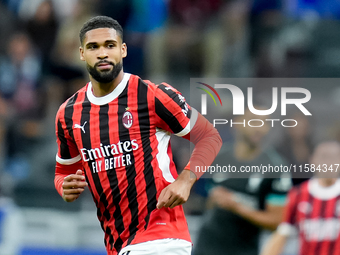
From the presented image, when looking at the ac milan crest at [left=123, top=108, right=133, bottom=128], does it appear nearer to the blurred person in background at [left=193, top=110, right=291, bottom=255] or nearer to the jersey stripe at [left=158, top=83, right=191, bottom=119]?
the jersey stripe at [left=158, top=83, right=191, bottom=119]

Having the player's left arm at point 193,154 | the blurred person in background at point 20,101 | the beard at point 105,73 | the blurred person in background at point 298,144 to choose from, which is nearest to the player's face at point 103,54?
the beard at point 105,73

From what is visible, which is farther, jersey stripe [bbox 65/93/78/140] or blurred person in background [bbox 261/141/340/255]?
blurred person in background [bbox 261/141/340/255]

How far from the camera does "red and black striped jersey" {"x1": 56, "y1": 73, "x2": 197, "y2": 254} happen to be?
3088 millimetres

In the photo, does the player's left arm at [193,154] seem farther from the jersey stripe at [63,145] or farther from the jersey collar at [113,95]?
the jersey stripe at [63,145]

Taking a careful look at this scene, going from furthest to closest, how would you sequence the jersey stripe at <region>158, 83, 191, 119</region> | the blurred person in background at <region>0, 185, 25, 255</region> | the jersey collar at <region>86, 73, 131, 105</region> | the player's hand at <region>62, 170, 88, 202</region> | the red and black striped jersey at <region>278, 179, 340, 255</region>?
1. the blurred person in background at <region>0, 185, 25, 255</region>
2. the red and black striped jersey at <region>278, 179, 340, 255</region>
3. the jersey collar at <region>86, 73, 131, 105</region>
4. the jersey stripe at <region>158, 83, 191, 119</region>
5. the player's hand at <region>62, 170, 88, 202</region>

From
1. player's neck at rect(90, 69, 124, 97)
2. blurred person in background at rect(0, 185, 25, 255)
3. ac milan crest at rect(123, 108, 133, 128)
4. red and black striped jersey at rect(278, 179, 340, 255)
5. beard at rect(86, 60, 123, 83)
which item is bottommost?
blurred person in background at rect(0, 185, 25, 255)

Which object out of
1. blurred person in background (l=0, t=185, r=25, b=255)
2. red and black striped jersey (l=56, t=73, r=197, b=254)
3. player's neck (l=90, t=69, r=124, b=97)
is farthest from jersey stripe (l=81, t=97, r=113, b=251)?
blurred person in background (l=0, t=185, r=25, b=255)

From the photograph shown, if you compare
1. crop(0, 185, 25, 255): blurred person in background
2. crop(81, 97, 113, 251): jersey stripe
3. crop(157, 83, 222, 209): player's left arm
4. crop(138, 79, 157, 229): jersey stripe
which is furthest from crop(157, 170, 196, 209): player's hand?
crop(0, 185, 25, 255): blurred person in background

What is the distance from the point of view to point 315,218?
15.4 ft

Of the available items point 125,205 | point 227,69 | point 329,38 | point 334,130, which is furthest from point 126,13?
point 125,205

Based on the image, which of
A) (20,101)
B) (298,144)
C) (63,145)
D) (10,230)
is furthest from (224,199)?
(20,101)

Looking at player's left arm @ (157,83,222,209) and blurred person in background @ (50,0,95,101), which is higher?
blurred person in background @ (50,0,95,101)

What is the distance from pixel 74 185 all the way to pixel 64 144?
18.1 inches

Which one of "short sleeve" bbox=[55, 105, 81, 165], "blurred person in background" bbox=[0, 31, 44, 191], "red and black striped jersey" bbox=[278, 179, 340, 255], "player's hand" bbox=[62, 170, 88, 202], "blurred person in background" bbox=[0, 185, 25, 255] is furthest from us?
"blurred person in background" bbox=[0, 31, 44, 191]
